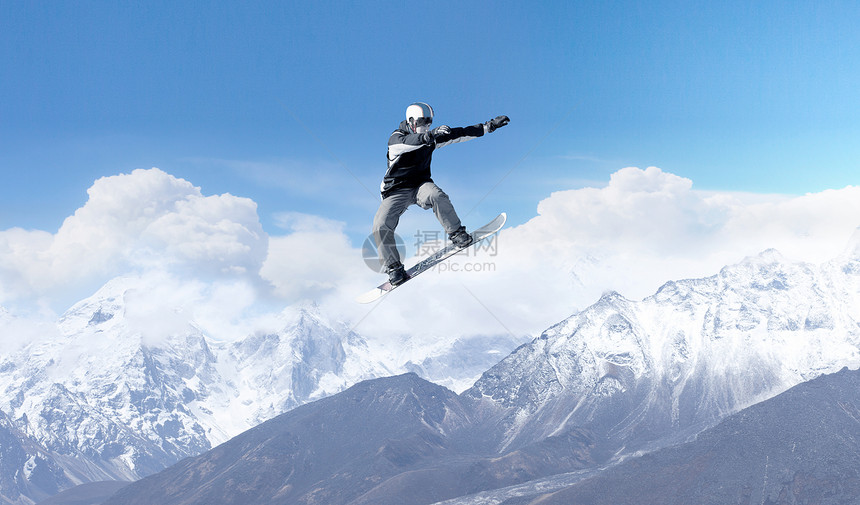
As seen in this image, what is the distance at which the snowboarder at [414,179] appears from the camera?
66.4 ft

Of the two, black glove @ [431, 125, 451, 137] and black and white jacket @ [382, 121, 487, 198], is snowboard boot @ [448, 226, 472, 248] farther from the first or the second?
black glove @ [431, 125, 451, 137]

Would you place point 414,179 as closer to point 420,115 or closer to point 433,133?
point 433,133

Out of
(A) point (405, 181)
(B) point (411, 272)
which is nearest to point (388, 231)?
(A) point (405, 181)

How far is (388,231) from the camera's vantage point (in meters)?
22.1

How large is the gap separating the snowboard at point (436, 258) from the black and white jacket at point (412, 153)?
3.41m

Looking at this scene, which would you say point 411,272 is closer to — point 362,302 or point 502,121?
point 362,302

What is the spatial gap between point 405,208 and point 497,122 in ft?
12.9

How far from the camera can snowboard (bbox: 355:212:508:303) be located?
24.3 metres

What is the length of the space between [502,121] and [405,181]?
3403mm

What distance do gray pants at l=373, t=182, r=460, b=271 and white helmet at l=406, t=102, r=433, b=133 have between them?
77.7 inches

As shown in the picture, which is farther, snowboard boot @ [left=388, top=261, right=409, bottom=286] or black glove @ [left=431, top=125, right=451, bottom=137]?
snowboard boot @ [left=388, top=261, right=409, bottom=286]

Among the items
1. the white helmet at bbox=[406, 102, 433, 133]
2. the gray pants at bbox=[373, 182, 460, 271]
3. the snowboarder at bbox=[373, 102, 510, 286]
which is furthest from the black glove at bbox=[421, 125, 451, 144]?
the gray pants at bbox=[373, 182, 460, 271]

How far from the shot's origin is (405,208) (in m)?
22.1

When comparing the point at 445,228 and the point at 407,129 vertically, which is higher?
the point at 407,129
